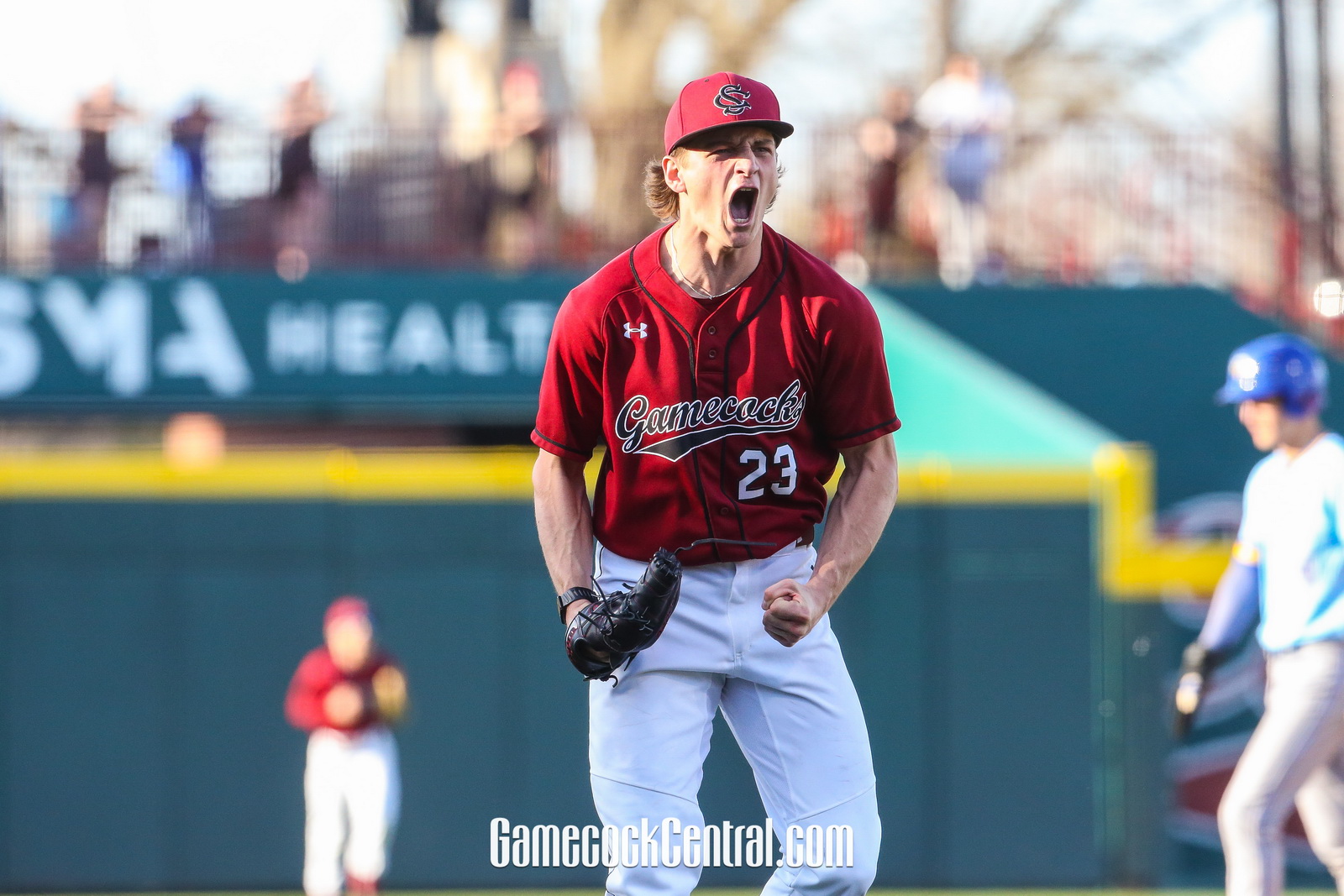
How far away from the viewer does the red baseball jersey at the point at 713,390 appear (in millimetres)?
3822

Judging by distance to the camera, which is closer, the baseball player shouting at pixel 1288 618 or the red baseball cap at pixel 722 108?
the red baseball cap at pixel 722 108

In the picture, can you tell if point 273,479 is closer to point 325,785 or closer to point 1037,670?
point 325,785

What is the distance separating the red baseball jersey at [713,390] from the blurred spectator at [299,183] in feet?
26.5

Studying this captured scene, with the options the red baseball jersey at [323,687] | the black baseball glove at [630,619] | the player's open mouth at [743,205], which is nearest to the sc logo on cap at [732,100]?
the player's open mouth at [743,205]

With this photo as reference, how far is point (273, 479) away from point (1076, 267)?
591cm

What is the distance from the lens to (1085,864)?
31.9ft

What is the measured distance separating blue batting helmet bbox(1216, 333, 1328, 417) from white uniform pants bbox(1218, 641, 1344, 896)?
826 mm

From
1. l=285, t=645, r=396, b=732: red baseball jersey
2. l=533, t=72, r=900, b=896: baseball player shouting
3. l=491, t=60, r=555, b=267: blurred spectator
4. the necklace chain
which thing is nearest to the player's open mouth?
l=533, t=72, r=900, b=896: baseball player shouting

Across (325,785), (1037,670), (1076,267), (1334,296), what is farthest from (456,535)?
(1334,296)

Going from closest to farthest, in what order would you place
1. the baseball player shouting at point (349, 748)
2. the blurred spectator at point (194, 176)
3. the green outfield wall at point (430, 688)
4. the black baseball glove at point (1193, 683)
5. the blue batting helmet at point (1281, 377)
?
the blue batting helmet at point (1281, 377) < the black baseball glove at point (1193, 683) < the baseball player shouting at point (349, 748) < the green outfield wall at point (430, 688) < the blurred spectator at point (194, 176)

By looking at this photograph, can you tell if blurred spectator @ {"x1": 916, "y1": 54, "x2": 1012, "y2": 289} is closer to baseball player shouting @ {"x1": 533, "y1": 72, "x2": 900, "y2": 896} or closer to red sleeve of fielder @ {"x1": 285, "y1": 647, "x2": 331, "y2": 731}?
red sleeve of fielder @ {"x1": 285, "y1": 647, "x2": 331, "y2": 731}

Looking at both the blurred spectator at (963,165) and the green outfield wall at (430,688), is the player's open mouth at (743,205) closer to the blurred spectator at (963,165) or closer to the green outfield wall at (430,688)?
the green outfield wall at (430,688)

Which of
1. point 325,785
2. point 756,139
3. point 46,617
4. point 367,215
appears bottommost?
point 325,785

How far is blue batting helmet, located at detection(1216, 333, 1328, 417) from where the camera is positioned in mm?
5734
